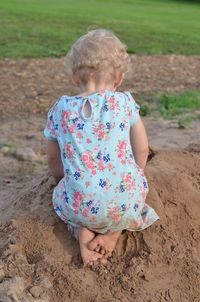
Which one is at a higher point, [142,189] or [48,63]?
[142,189]

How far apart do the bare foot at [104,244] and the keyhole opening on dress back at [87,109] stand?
2.15 ft

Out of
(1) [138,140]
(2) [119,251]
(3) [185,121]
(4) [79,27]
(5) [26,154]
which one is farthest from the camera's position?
(4) [79,27]

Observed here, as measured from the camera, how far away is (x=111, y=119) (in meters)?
3.48

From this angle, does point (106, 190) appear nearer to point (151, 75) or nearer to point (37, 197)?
point (37, 197)

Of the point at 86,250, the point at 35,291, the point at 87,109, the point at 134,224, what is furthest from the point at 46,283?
the point at 87,109

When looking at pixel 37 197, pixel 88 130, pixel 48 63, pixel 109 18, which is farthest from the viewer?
pixel 109 18

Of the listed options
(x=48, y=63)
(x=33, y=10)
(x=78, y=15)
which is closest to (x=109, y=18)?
(x=78, y=15)

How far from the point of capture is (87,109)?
351 centimetres

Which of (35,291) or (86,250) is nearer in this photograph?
(35,291)

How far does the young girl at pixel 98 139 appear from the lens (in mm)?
3477

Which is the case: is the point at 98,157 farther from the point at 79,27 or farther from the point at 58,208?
the point at 79,27

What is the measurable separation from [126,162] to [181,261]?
0.62m

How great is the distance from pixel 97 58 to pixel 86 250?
100 cm

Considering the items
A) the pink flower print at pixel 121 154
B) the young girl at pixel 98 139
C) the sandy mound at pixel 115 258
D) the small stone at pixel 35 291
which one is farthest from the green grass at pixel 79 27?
the small stone at pixel 35 291
